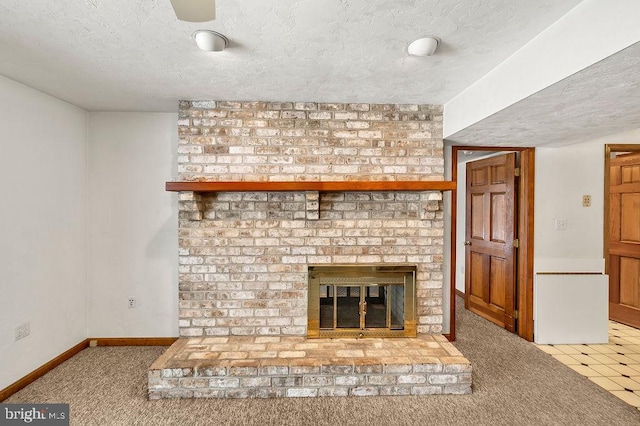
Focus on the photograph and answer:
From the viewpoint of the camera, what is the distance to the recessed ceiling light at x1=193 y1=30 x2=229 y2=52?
1.68 meters

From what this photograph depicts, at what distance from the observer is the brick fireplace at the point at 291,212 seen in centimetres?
277

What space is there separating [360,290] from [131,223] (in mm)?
2267

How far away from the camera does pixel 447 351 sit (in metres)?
2.50

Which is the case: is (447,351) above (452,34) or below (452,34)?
below

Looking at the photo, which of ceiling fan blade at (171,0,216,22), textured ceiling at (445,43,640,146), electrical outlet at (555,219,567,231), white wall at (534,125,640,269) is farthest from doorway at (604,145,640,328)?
ceiling fan blade at (171,0,216,22)

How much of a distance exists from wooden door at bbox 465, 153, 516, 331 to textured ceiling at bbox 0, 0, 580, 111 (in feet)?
5.01

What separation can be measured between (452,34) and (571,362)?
291 cm

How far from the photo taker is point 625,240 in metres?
3.71

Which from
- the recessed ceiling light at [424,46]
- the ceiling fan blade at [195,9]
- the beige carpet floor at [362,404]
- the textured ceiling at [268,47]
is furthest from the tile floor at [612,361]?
the ceiling fan blade at [195,9]

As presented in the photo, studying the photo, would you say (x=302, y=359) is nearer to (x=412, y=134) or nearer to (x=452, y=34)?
(x=412, y=134)

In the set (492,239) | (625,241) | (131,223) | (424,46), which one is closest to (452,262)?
(492,239)

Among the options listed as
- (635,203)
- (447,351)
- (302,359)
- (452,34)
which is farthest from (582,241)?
(302,359)

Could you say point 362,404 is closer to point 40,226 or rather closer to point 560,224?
point 560,224

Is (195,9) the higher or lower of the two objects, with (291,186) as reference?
higher
